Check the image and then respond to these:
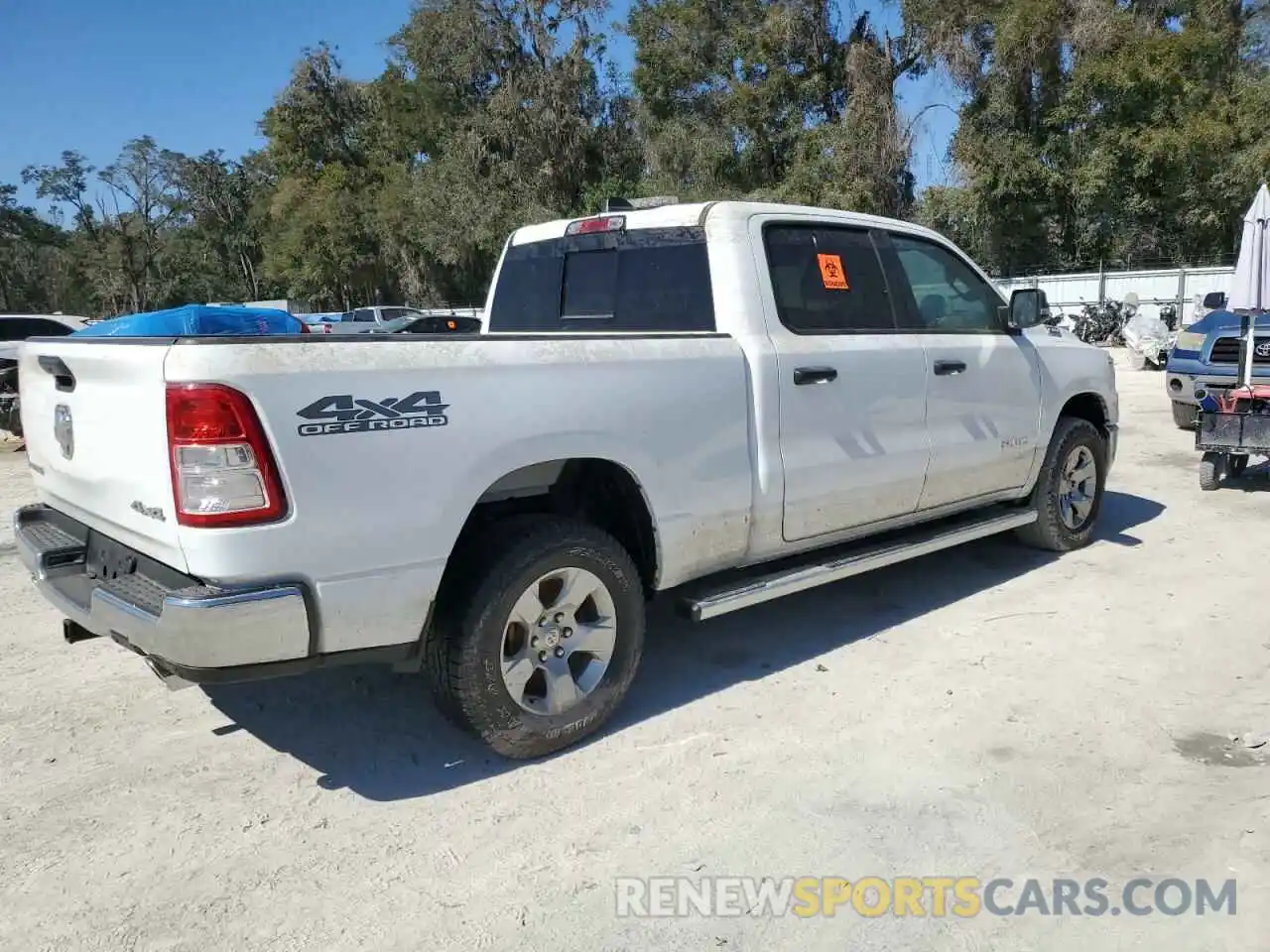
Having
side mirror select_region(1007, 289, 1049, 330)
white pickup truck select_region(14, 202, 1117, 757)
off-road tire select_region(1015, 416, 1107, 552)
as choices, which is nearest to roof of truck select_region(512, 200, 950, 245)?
white pickup truck select_region(14, 202, 1117, 757)

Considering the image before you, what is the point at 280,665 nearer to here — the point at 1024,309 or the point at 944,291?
the point at 944,291

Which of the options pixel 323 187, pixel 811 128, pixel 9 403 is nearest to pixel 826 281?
pixel 9 403

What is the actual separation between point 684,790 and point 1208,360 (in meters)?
7.93

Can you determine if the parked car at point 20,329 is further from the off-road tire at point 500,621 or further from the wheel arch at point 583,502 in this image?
the off-road tire at point 500,621

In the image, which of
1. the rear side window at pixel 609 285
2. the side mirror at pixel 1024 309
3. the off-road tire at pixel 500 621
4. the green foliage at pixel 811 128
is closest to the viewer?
the off-road tire at pixel 500 621

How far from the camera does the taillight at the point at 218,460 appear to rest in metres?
2.62

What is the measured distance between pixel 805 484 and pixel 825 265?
3.45 ft

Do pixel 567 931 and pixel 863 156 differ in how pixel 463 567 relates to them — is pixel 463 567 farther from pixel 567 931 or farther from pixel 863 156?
pixel 863 156

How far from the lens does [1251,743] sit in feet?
11.5

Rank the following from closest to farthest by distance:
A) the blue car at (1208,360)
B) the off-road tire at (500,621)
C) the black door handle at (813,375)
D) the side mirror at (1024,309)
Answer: the off-road tire at (500,621)
the black door handle at (813,375)
the side mirror at (1024,309)
the blue car at (1208,360)

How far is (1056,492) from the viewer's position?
5.71 meters

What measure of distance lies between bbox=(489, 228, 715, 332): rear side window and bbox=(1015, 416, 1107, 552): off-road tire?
2.66 m

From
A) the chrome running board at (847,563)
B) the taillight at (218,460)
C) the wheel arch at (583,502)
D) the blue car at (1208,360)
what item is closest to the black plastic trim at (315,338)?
the taillight at (218,460)

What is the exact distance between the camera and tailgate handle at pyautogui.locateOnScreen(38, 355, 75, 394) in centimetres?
321
